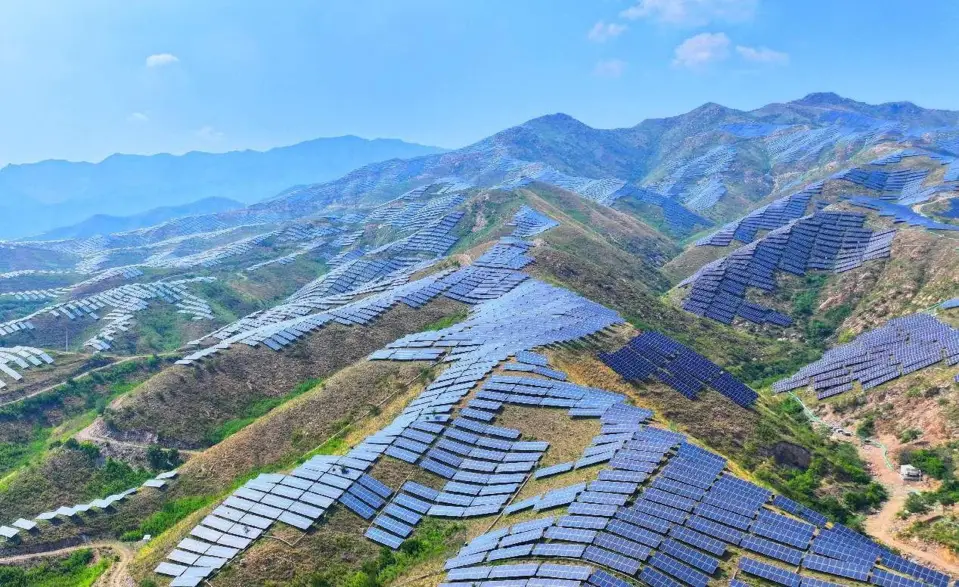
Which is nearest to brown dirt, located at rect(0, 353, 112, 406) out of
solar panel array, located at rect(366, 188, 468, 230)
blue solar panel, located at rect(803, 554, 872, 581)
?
blue solar panel, located at rect(803, 554, 872, 581)

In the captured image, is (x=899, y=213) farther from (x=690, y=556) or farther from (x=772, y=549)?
(x=690, y=556)

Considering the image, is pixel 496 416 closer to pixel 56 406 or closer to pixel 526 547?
pixel 526 547

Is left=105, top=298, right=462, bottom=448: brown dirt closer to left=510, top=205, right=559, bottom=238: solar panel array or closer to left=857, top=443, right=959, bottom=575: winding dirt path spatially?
left=510, top=205, right=559, bottom=238: solar panel array

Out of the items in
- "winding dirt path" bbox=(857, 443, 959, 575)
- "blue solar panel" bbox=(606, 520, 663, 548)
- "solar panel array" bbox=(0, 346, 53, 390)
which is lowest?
"winding dirt path" bbox=(857, 443, 959, 575)

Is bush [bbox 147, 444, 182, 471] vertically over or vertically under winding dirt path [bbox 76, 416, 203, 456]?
under

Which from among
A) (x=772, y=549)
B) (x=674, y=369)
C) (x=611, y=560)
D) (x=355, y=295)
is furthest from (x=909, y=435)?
(x=355, y=295)

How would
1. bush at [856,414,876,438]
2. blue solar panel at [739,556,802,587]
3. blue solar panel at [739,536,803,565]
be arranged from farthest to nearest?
1. bush at [856,414,876,438]
2. blue solar panel at [739,536,803,565]
3. blue solar panel at [739,556,802,587]
